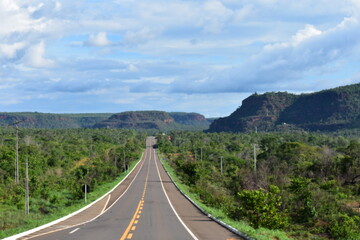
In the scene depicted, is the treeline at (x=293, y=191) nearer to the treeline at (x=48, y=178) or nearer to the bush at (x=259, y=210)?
the bush at (x=259, y=210)

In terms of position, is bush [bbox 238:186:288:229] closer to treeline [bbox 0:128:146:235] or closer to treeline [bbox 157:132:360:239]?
treeline [bbox 157:132:360:239]

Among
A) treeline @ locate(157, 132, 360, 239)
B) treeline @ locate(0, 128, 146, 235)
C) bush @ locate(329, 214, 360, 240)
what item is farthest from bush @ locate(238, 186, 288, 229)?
treeline @ locate(0, 128, 146, 235)

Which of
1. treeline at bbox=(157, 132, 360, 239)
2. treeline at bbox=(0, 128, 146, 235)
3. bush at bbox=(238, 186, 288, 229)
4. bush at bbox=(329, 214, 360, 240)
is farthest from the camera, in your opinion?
treeline at bbox=(0, 128, 146, 235)

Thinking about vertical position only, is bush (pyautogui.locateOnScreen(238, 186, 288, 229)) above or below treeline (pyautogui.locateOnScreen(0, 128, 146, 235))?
above

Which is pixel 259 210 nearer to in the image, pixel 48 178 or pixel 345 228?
pixel 345 228

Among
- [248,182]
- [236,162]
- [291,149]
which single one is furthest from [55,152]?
[248,182]

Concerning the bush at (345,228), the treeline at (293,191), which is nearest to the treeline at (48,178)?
the treeline at (293,191)

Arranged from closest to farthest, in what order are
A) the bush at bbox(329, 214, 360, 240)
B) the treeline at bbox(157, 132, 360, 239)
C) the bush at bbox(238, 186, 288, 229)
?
the bush at bbox(238, 186, 288, 229), the treeline at bbox(157, 132, 360, 239), the bush at bbox(329, 214, 360, 240)

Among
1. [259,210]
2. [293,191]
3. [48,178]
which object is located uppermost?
[259,210]

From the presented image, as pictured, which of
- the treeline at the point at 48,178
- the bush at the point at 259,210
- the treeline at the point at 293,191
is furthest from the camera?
the treeline at the point at 48,178

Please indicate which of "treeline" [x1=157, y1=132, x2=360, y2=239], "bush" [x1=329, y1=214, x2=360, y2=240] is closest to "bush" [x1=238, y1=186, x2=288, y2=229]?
"treeline" [x1=157, y1=132, x2=360, y2=239]

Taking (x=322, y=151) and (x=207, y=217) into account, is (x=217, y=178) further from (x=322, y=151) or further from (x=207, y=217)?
A: (x=207, y=217)

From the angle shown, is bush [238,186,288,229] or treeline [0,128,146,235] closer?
bush [238,186,288,229]

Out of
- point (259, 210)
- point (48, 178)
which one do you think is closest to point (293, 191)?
point (259, 210)
